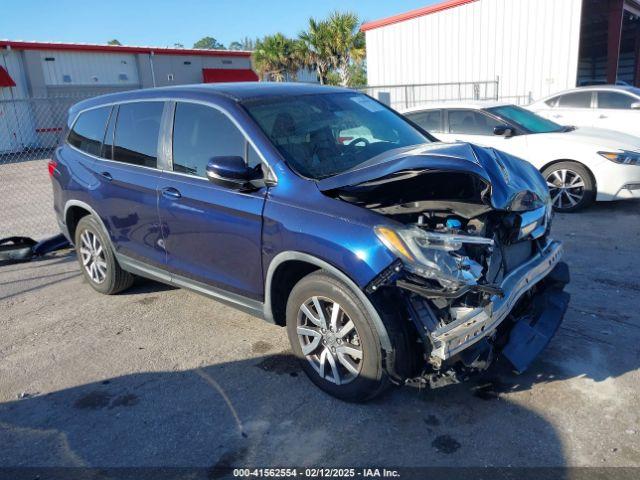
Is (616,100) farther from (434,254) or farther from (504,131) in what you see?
(434,254)

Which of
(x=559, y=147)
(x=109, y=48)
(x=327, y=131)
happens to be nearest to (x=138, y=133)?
(x=327, y=131)

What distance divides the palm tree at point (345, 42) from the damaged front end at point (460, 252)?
27864 millimetres

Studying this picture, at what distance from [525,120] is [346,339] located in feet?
21.0

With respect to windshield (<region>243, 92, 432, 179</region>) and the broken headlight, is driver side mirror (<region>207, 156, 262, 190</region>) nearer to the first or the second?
windshield (<region>243, 92, 432, 179</region>)

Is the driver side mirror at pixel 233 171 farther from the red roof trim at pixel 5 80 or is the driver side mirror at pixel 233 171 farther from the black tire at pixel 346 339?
the red roof trim at pixel 5 80

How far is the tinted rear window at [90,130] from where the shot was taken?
5113 millimetres

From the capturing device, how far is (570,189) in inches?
302

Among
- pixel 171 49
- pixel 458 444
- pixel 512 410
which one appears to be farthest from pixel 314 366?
pixel 171 49

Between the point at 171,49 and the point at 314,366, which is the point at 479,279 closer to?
the point at 314,366

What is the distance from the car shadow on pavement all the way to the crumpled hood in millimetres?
1257

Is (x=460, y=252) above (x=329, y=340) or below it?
above

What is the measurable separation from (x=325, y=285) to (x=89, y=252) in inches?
128

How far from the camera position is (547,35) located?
1802 centimetres

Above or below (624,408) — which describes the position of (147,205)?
above
